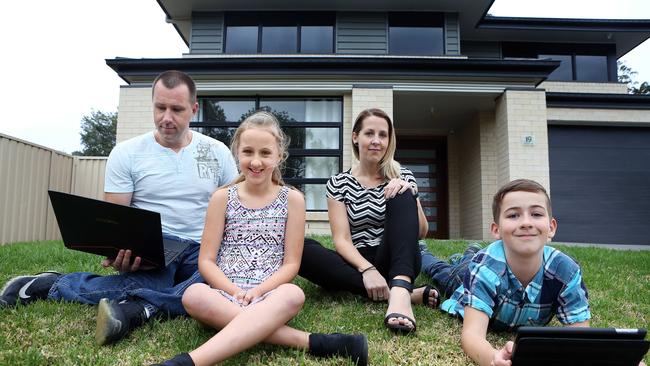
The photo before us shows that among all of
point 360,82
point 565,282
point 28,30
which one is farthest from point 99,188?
point 28,30

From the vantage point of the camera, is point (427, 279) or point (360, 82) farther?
point (360, 82)

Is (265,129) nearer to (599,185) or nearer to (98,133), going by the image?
(599,185)

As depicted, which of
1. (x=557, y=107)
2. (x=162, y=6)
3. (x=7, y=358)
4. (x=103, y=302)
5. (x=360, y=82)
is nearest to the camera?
(x=7, y=358)

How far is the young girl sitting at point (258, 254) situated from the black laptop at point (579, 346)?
681mm

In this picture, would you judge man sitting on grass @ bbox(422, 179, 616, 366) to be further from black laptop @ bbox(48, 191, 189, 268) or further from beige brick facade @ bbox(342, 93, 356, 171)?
beige brick facade @ bbox(342, 93, 356, 171)

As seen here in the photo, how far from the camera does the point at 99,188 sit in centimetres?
995

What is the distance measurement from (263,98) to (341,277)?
300 inches

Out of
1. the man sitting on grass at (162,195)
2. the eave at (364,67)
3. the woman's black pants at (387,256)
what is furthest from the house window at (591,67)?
the man sitting on grass at (162,195)

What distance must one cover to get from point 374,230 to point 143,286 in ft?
4.72

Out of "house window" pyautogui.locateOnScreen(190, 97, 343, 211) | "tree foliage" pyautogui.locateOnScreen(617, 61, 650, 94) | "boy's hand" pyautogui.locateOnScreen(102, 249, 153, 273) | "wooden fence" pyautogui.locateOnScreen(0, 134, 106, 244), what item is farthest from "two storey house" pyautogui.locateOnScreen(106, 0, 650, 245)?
"tree foliage" pyautogui.locateOnScreen(617, 61, 650, 94)

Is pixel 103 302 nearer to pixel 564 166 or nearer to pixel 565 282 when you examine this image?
pixel 565 282

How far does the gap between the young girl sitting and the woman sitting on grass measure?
0.48 meters

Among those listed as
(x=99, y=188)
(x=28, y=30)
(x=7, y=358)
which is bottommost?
(x=7, y=358)

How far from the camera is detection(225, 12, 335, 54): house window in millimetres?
11617
